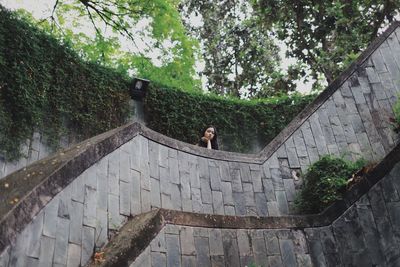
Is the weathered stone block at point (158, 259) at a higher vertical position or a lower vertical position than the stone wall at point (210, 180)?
lower

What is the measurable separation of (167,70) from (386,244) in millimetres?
8423

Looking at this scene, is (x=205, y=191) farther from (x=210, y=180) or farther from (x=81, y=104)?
(x=81, y=104)

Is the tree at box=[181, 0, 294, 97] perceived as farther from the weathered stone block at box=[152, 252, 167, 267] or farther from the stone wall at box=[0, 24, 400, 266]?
the weathered stone block at box=[152, 252, 167, 267]

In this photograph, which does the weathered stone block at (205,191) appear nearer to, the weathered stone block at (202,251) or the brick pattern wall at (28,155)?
the weathered stone block at (202,251)

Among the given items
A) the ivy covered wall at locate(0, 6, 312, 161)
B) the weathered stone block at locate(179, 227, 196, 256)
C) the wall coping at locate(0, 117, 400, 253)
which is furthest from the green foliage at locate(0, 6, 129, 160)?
the weathered stone block at locate(179, 227, 196, 256)

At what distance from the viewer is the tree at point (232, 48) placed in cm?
1861

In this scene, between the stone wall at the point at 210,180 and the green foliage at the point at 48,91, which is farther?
the green foliage at the point at 48,91

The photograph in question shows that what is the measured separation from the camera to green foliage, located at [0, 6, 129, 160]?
7195 millimetres

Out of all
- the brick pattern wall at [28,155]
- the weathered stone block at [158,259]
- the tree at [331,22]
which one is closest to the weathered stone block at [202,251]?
the weathered stone block at [158,259]

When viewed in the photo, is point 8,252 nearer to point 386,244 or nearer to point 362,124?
point 386,244

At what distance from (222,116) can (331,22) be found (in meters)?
6.13

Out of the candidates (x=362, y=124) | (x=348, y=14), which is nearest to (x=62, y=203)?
(x=362, y=124)

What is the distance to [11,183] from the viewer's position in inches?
176

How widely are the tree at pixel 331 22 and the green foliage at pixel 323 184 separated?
7544 mm
